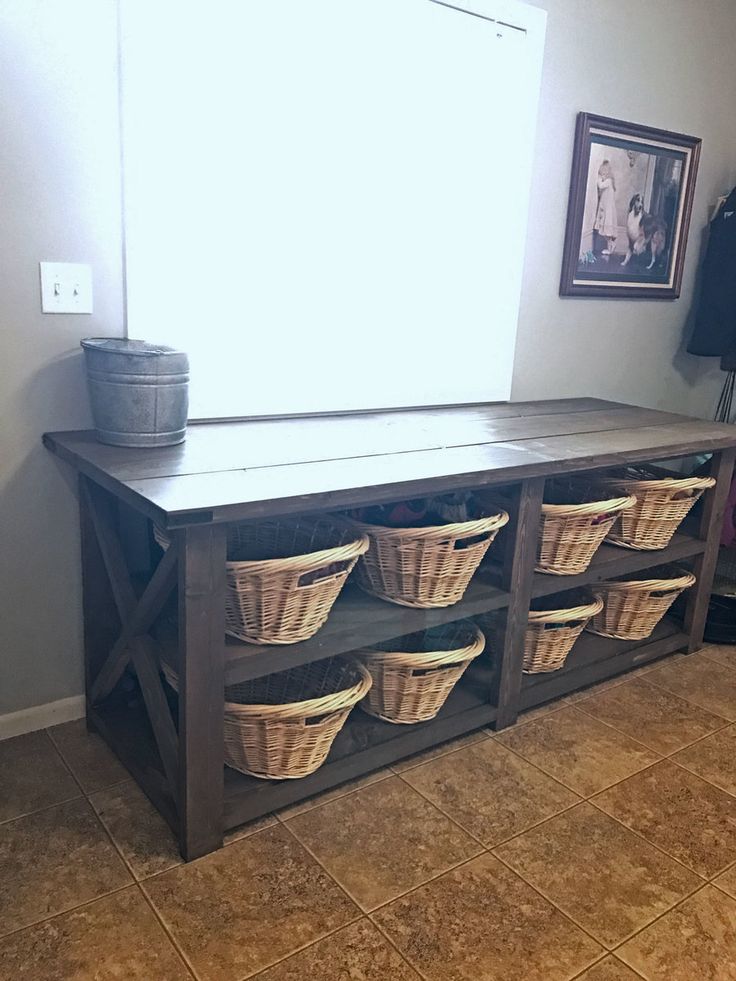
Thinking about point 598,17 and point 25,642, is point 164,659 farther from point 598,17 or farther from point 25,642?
point 598,17

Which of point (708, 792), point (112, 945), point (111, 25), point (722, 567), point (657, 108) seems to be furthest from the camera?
point (722, 567)

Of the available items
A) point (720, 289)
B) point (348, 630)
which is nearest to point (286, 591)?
point (348, 630)

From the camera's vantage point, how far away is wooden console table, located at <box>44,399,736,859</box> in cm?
166

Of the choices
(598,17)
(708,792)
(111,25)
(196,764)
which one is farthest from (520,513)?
(598,17)

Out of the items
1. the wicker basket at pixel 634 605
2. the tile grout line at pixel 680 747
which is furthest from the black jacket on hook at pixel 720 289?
the tile grout line at pixel 680 747

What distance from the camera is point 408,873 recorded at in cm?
174

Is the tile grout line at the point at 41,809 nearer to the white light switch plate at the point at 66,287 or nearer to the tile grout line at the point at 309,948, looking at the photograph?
the tile grout line at the point at 309,948

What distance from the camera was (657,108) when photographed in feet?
10.1

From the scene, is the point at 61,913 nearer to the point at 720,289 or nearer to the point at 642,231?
the point at 642,231

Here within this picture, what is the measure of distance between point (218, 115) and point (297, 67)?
27cm

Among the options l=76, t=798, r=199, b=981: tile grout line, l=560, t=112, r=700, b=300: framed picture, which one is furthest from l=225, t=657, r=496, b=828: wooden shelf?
l=560, t=112, r=700, b=300: framed picture

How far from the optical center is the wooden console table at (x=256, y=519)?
1.66 metres

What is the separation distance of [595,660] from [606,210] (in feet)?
5.13

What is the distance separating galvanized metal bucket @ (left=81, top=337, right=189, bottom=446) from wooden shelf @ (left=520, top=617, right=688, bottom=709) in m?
1.21
